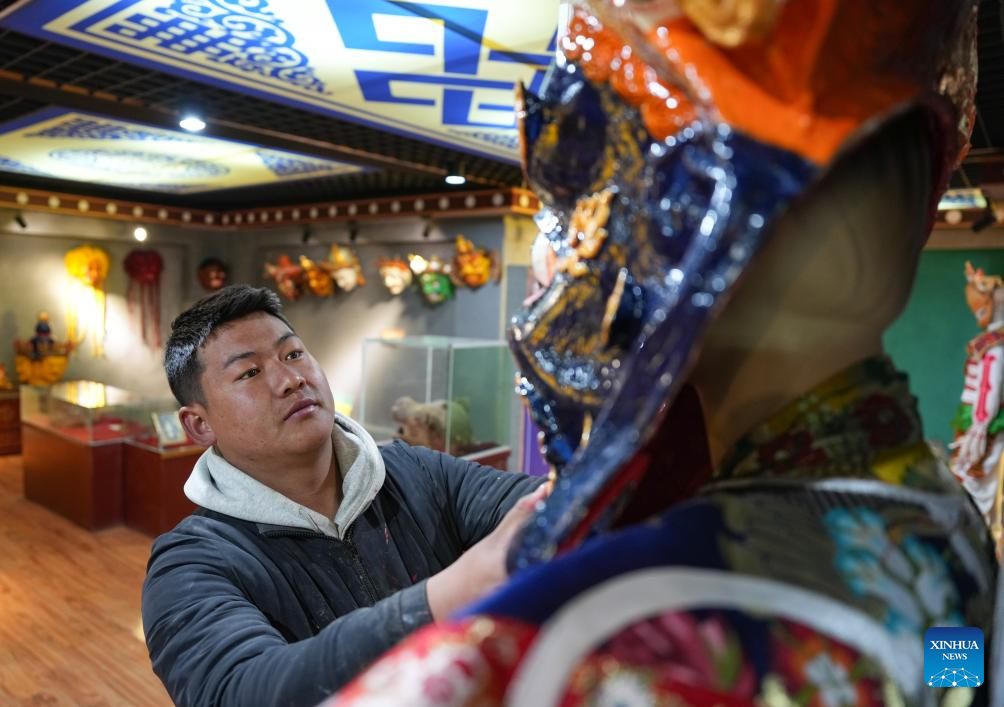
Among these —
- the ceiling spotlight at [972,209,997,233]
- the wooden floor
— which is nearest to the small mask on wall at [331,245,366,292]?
the wooden floor

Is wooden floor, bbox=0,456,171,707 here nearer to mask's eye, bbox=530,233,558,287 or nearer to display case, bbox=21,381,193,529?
display case, bbox=21,381,193,529

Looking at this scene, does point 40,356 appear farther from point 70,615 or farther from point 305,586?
point 305,586

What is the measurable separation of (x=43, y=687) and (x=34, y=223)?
229 inches

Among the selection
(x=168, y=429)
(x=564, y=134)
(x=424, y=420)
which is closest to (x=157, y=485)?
(x=168, y=429)

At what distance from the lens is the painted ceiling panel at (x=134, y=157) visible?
15.2 feet

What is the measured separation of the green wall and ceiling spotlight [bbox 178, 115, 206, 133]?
5003 millimetres

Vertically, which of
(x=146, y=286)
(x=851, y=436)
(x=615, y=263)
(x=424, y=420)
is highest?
(x=615, y=263)

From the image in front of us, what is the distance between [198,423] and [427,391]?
3.07 meters

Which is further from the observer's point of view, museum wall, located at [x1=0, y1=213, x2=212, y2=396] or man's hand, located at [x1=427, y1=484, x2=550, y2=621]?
museum wall, located at [x1=0, y1=213, x2=212, y2=396]

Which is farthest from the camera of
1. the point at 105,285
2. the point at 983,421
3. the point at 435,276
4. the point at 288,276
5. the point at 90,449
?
the point at 105,285

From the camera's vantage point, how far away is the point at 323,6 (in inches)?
101

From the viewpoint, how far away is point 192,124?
163 inches

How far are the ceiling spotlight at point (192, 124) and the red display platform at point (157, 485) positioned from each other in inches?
80.3

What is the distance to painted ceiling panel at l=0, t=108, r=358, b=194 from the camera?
463 centimetres
